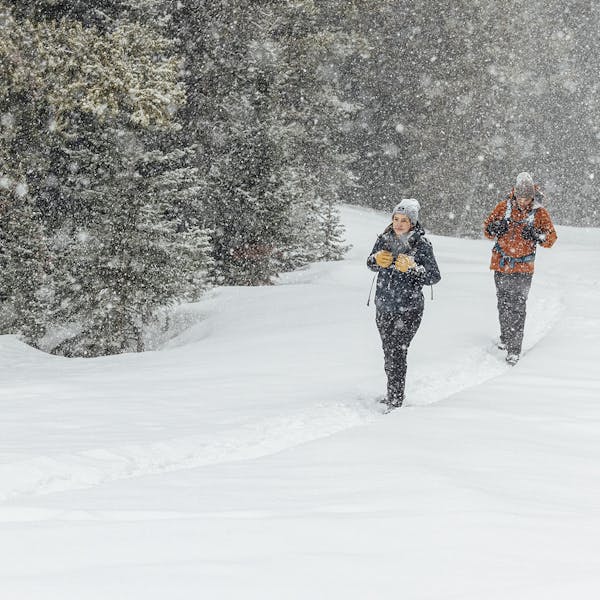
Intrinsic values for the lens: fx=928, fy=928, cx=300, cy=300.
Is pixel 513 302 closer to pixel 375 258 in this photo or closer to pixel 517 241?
pixel 517 241

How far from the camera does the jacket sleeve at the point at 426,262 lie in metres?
8.82

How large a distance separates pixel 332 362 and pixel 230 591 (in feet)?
25.4

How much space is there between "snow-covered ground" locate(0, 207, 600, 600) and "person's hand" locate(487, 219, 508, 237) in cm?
157

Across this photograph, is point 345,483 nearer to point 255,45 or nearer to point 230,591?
point 230,591

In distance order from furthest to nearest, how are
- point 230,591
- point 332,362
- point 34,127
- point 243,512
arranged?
point 34,127 → point 332,362 → point 243,512 → point 230,591

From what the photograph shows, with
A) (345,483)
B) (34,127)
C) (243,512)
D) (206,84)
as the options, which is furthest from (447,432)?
(206,84)

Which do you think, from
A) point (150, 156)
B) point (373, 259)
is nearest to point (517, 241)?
point (373, 259)

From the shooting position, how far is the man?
10877 mm

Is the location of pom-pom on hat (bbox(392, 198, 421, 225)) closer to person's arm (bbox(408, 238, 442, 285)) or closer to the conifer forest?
person's arm (bbox(408, 238, 442, 285))

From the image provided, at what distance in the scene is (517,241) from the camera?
11.0 meters

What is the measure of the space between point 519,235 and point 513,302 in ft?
2.72

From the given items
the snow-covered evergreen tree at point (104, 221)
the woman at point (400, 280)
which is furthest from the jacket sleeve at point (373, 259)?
the snow-covered evergreen tree at point (104, 221)

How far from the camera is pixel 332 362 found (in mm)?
11312

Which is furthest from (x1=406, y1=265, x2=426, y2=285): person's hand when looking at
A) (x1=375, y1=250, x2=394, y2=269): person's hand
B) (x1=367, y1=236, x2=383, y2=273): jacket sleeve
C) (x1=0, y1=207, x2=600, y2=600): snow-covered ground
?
(x1=0, y1=207, x2=600, y2=600): snow-covered ground
